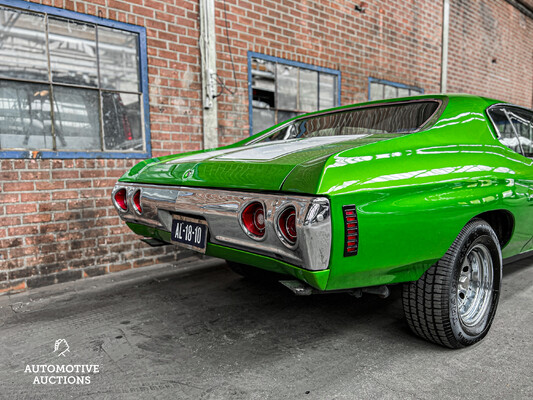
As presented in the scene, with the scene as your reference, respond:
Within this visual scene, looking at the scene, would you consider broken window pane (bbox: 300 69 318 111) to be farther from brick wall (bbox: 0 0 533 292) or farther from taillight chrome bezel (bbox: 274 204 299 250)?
taillight chrome bezel (bbox: 274 204 299 250)

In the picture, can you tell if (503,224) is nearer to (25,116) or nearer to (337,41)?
(25,116)

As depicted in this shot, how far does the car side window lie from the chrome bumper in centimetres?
166

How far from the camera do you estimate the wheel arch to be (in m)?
2.38

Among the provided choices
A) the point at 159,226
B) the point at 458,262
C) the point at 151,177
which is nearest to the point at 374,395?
the point at 458,262

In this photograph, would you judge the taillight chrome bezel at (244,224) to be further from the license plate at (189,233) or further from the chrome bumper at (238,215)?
the license plate at (189,233)

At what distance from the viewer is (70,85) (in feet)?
11.4

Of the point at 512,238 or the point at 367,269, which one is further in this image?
the point at 512,238

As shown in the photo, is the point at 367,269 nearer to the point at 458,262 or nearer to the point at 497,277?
the point at 458,262

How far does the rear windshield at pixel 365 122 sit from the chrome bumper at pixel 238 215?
3.24 feet

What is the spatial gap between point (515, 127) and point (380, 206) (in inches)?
68.8

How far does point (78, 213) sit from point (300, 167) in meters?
2.72

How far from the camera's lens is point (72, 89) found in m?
3.50

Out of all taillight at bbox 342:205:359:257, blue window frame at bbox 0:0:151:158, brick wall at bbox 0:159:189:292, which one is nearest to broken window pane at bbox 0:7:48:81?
blue window frame at bbox 0:0:151:158

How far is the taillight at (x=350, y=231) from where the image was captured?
154 cm
